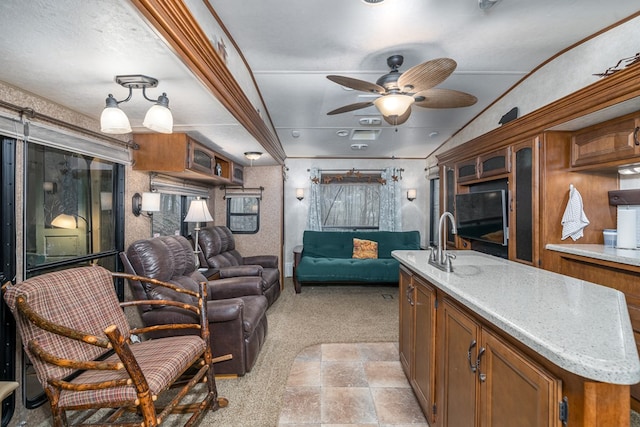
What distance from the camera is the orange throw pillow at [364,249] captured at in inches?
206

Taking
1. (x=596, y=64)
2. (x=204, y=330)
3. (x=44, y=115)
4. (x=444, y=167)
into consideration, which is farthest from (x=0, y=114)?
(x=444, y=167)

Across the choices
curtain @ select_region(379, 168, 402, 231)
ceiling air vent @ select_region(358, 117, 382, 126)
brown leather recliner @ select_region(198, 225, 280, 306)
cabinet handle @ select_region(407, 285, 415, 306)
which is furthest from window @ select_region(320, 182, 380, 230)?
cabinet handle @ select_region(407, 285, 415, 306)

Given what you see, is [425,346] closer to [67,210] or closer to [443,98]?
[443,98]

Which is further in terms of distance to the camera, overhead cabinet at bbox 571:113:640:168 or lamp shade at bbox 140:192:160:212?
lamp shade at bbox 140:192:160:212

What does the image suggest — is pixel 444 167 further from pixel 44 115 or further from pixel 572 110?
pixel 44 115

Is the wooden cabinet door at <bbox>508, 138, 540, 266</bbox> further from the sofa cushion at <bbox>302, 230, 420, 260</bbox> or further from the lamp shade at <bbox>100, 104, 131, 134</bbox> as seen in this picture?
the lamp shade at <bbox>100, 104, 131, 134</bbox>

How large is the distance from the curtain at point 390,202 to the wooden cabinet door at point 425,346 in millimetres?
3929

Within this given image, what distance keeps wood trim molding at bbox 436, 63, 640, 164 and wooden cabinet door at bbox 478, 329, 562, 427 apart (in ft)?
6.62

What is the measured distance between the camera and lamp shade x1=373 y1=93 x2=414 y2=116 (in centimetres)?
217

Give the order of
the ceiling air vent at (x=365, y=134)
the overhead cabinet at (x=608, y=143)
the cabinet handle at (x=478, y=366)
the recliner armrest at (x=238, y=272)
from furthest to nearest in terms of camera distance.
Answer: the ceiling air vent at (x=365, y=134) → the recliner armrest at (x=238, y=272) → the overhead cabinet at (x=608, y=143) → the cabinet handle at (x=478, y=366)

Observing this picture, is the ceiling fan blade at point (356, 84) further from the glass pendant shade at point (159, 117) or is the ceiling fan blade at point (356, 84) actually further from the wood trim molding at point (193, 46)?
the glass pendant shade at point (159, 117)

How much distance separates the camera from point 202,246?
12.8ft

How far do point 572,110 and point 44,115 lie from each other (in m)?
3.77

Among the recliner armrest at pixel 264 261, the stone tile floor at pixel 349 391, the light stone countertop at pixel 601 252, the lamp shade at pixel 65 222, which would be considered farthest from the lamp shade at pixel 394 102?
the recliner armrest at pixel 264 261
